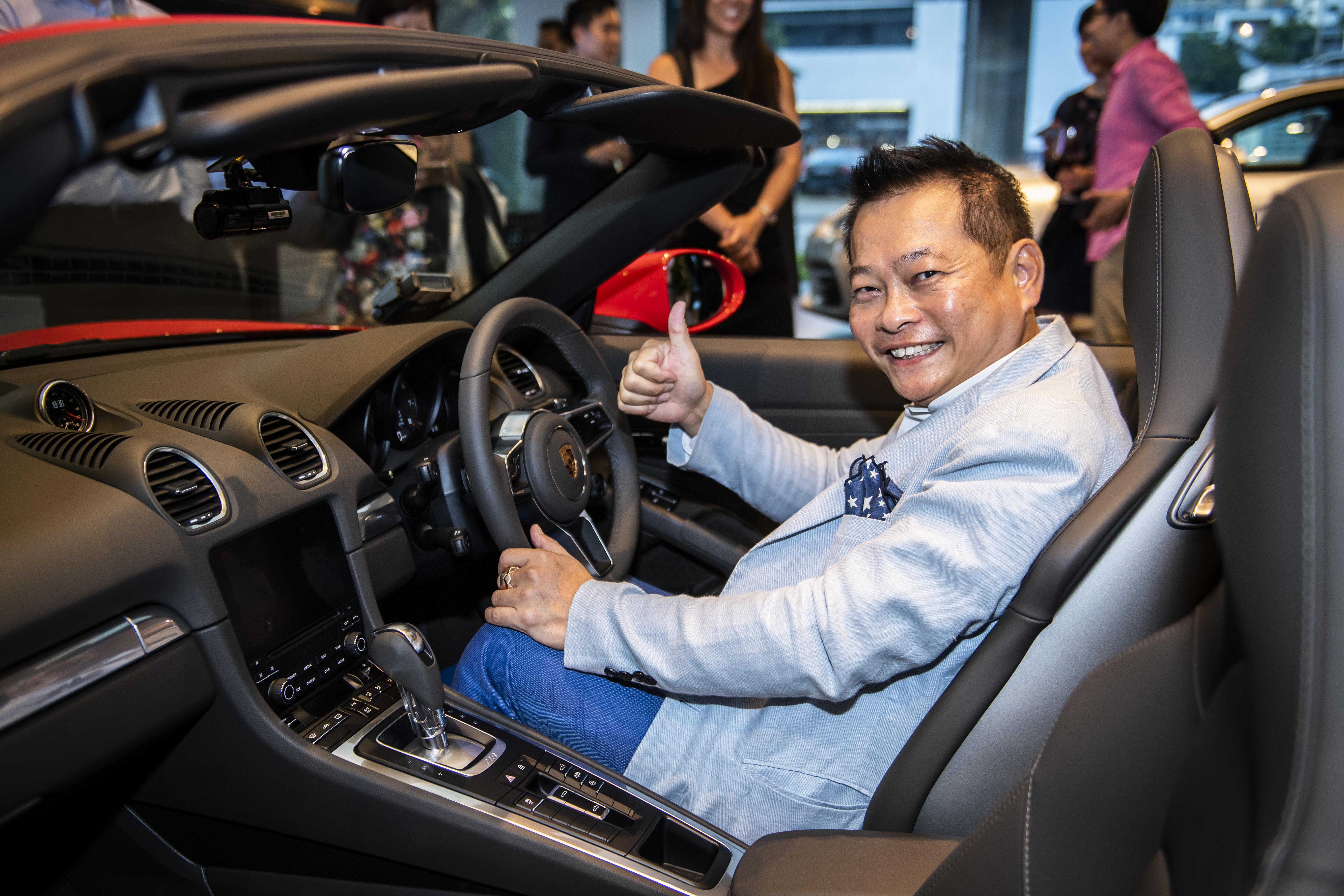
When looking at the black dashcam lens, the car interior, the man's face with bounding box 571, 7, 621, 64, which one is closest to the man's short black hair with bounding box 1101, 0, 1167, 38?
the car interior

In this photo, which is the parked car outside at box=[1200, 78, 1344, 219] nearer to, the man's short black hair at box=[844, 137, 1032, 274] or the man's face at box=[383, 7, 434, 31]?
the man's face at box=[383, 7, 434, 31]

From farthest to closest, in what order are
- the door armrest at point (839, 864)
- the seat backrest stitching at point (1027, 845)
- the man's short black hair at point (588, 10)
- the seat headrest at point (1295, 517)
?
the man's short black hair at point (588, 10) < the door armrest at point (839, 864) < the seat backrest stitching at point (1027, 845) < the seat headrest at point (1295, 517)

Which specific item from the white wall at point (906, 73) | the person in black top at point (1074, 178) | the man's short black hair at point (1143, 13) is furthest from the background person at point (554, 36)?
the man's short black hair at point (1143, 13)

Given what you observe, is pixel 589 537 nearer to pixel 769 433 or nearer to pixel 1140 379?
pixel 769 433

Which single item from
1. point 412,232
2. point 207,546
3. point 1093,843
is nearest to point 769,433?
point 207,546

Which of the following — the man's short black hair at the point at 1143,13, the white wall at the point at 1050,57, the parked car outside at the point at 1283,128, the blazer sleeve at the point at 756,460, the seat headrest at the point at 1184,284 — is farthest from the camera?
the white wall at the point at 1050,57

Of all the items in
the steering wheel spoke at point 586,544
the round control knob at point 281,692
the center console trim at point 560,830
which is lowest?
the center console trim at point 560,830

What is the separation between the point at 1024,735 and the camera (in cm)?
96

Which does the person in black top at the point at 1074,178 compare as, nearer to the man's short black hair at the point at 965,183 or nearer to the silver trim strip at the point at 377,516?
the man's short black hair at the point at 965,183

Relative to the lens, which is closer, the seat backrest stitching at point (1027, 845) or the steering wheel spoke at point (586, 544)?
the seat backrest stitching at point (1027, 845)

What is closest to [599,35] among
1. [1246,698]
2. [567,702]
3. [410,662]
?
[567,702]

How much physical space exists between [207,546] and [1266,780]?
0.99 m

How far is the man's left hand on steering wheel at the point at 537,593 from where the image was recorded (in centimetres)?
121

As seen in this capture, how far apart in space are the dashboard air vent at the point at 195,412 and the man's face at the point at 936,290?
2.80 feet
